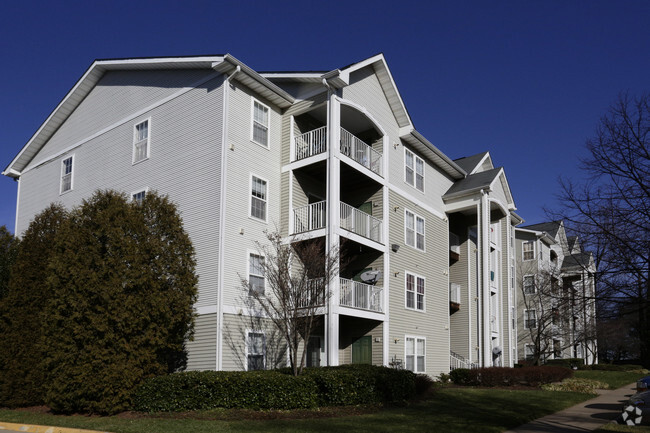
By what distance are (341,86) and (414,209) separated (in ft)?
26.1

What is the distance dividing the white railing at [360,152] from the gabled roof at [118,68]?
8.59 feet

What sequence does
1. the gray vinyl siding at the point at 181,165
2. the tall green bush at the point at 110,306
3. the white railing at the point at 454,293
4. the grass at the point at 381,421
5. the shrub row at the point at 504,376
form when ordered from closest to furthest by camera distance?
1. the grass at the point at 381,421
2. the tall green bush at the point at 110,306
3. the gray vinyl siding at the point at 181,165
4. the shrub row at the point at 504,376
5. the white railing at the point at 454,293

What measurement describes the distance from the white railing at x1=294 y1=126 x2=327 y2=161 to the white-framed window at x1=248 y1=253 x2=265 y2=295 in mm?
4271

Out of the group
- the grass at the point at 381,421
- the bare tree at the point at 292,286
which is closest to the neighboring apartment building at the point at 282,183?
the bare tree at the point at 292,286

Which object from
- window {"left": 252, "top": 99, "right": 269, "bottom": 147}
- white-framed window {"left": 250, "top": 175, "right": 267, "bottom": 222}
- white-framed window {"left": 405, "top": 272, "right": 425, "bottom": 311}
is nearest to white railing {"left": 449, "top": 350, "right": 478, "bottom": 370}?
white-framed window {"left": 405, "top": 272, "right": 425, "bottom": 311}

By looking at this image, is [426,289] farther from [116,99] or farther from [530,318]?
[530,318]

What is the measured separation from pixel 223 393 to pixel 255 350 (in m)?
4.50

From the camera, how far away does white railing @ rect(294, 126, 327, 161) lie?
75.5ft

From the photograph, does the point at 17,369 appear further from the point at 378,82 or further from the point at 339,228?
the point at 378,82

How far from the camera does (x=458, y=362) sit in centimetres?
3067

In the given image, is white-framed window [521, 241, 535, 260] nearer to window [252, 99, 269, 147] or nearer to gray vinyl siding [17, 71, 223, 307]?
window [252, 99, 269, 147]

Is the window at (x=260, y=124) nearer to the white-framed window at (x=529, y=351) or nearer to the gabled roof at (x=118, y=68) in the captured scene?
the gabled roof at (x=118, y=68)

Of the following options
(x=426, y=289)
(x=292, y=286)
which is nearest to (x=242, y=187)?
(x=292, y=286)

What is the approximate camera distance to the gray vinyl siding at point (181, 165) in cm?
2056
